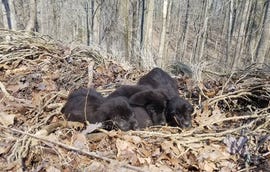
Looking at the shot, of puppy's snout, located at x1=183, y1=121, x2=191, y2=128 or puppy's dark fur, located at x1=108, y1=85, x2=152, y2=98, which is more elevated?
puppy's dark fur, located at x1=108, y1=85, x2=152, y2=98

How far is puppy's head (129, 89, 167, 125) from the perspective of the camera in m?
4.26

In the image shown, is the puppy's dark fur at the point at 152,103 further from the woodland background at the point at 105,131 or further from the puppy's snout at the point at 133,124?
the puppy's snout at the point at 133,124

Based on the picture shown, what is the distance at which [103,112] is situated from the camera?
12.5 ft

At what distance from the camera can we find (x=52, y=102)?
464 centimetres

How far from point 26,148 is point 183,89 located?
3.08 meters

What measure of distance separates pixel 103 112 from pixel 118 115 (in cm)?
17

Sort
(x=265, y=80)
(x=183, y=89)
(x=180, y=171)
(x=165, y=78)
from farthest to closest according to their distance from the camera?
(x=183, y=89) → (x=165, y=78) → (x=265, y=80) → (x=180, y=171)

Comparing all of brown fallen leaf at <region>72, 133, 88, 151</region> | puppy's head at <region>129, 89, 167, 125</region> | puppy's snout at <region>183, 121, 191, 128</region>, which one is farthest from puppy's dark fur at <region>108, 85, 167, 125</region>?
brown fallen leaf at <region>72, 133, 88, 151</region>

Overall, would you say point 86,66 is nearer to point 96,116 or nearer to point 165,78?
point 165,78

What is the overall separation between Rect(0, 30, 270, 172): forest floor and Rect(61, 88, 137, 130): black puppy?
0.15 metres

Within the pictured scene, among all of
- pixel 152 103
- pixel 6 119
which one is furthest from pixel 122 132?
pixel 6 119

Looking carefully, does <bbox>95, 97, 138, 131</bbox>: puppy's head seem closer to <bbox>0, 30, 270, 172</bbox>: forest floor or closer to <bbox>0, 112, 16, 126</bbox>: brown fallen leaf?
<bbox>0, 30, 270, 172</bbox>: forest floor

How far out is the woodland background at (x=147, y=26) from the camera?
10.9 meters

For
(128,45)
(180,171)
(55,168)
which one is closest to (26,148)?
(55,168)
